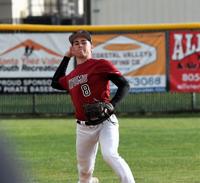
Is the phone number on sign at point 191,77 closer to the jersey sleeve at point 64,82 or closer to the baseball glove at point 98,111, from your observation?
the jersey sleeve at point 64,82

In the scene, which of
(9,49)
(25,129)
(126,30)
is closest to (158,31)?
(126,30)

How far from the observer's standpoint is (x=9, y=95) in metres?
17.1

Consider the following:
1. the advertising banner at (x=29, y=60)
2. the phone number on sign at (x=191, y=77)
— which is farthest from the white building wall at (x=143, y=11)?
the advertising banner at (x=29, y=60)

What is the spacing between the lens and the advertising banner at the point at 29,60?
56.1ft

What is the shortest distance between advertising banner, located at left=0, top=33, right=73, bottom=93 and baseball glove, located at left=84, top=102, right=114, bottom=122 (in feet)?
35.7

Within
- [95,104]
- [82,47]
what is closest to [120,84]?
[95,104]

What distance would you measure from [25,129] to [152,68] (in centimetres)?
446

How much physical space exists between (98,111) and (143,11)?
71.2 ft

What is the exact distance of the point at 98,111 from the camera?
6.11 metres

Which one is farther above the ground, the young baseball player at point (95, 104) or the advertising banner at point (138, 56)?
the young baseball player at point (95, 104)

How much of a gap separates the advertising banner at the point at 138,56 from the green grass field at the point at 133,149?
4.21 ft

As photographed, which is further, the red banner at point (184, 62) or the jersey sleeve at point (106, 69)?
the red banner at point (184, 62)

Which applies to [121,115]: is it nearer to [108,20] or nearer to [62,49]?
[62,49]

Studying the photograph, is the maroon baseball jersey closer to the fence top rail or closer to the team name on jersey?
the team name on jersey
